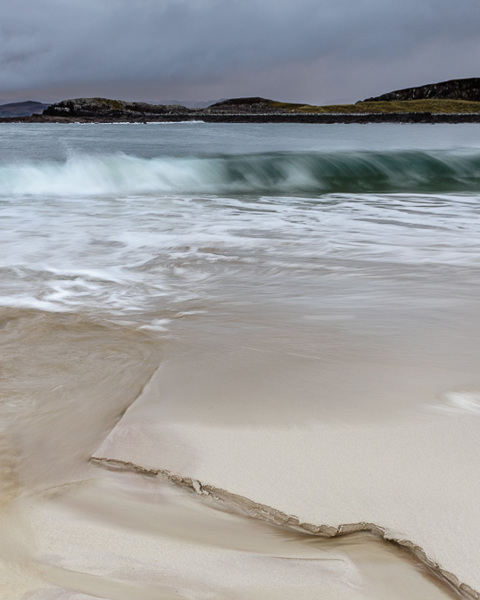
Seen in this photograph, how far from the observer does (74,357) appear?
2.53 meters

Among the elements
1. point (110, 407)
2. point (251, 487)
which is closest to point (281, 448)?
point (251, 487)

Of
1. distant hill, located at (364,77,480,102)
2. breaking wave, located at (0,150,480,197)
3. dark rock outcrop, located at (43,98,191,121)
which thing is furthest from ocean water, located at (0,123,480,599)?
distant hill, located at (364,77,480,102)

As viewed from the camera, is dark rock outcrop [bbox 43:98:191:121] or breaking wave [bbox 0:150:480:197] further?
dark rock outcrop [bbox 43:98:191:121]

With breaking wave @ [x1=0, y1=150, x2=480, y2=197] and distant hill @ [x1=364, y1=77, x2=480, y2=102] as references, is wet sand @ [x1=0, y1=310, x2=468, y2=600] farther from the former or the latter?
distant hill @ [x1=364, y1=77, x2=480, y2=102]

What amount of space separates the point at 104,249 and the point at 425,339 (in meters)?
3.31

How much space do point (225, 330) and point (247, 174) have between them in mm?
10435

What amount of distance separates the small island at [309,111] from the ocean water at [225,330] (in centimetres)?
4793

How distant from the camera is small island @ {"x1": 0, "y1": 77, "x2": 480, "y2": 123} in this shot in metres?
54.5

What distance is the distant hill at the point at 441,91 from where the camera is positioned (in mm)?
93562

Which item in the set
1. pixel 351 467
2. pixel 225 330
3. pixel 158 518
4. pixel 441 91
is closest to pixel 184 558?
pixel 158 518

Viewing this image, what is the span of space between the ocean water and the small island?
47931 millimetres

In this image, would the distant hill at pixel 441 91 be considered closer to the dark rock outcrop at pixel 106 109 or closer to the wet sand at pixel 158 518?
the dark rock outcrop at pixel 106 109

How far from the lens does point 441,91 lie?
95500 millimetres

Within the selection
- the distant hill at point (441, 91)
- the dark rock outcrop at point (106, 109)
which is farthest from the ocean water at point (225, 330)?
the distant hill at point (441, 91)
